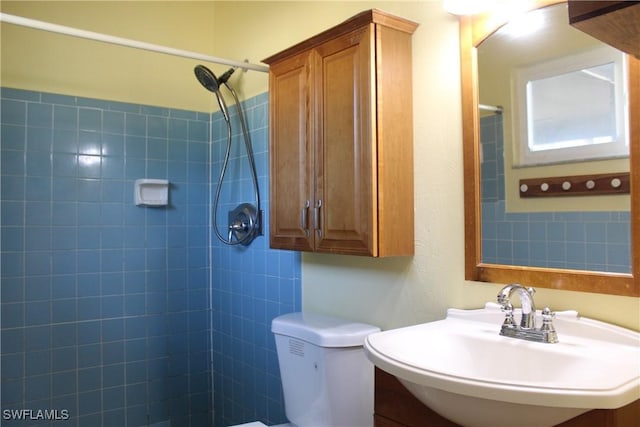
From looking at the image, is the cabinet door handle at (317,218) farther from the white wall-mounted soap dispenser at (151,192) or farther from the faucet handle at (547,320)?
the white wall-mounted soap dispenser at (151,192)

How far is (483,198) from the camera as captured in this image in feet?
5.09

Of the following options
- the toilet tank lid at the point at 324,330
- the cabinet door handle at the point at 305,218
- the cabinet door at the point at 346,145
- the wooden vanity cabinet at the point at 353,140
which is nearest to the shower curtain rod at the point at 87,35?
the wooden vanity cabinet at the point at 353,140

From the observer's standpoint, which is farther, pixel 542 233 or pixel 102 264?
pixel 102 264

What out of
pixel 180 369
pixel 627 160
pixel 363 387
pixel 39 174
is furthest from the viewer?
pixel 180 369

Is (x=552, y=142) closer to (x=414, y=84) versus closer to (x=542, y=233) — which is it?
(x=542, y=233)

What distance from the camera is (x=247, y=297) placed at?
8.56ft

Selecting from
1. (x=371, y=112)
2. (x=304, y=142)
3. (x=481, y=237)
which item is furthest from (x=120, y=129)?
(x=481, y=237)

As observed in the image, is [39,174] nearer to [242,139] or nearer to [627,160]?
[242,139]

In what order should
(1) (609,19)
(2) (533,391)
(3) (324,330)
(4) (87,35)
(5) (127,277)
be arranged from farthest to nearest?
(5) (127,277)
(4) (87,35)
(3) (324,330)
(2) (533,391)
(1) (609,19)

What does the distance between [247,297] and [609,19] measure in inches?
83.3

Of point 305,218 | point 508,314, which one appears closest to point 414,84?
point 305,218

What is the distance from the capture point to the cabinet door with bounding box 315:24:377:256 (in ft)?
5.34

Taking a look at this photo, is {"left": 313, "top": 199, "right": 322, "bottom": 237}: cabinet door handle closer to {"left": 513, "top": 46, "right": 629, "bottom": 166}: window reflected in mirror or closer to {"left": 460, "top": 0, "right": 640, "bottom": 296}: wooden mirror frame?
{"left": 460, "top": 0, "right": 640, "bottom": 296}: wooden mirror frame

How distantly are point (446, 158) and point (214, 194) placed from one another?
1623mm
